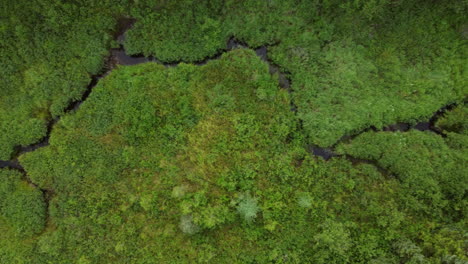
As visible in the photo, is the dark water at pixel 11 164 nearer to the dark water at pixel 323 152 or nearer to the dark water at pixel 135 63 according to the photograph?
the dark water at pixel 135 63

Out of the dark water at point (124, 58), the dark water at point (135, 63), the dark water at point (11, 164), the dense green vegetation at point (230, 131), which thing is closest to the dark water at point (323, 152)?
the dark water at point (135, 63)

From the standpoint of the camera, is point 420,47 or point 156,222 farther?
point 420,47

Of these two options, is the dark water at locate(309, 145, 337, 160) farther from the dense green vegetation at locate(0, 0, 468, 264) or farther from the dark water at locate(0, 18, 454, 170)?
the dense green vegetation at locate(0, 0, 468, 264)

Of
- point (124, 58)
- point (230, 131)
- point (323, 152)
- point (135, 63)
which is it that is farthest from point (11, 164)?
point (323, 152)

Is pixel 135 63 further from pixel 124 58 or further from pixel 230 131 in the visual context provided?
pixel 230 131

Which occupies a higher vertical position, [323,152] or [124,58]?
[124,58]

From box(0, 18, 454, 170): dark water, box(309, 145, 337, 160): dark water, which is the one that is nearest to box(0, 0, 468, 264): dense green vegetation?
box(0, 18, 454, 170): dark water

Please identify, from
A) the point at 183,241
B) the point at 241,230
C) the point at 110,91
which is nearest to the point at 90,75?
the point at 110,91

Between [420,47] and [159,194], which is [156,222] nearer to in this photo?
[159,194]
